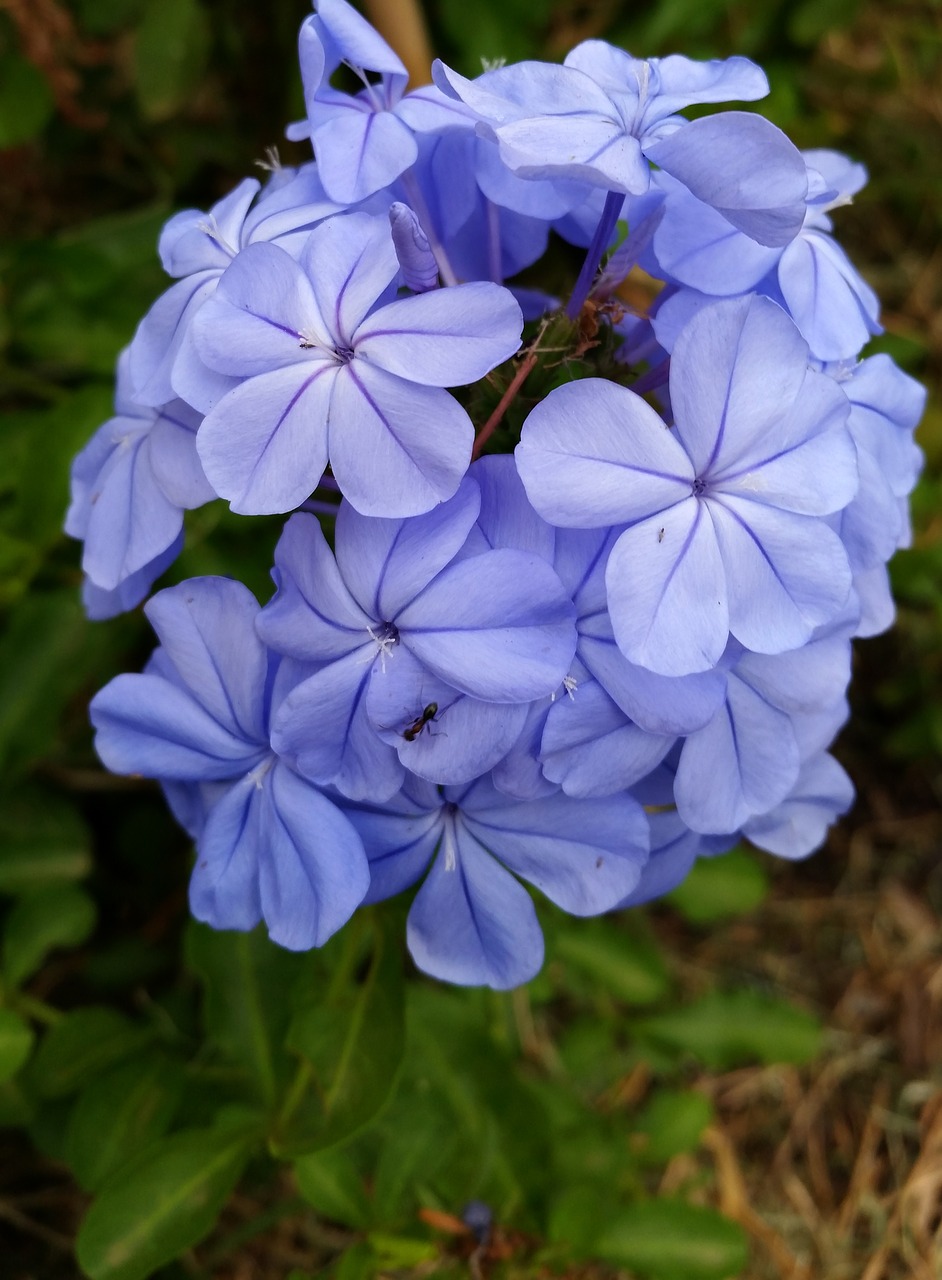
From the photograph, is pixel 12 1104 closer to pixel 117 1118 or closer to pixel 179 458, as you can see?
pixel 117 1118

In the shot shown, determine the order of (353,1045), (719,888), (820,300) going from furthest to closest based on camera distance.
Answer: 1. (719,888)
2. (353,1045)
3. (820,300)

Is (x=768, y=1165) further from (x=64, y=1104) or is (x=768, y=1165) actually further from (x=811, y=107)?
(x=811, y=107)

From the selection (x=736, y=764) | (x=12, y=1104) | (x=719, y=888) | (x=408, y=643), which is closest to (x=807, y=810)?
(x=736, y=764)

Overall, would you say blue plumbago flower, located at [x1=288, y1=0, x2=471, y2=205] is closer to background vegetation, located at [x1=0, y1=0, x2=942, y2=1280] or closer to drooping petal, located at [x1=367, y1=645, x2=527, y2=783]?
drooping petal, located at [x1=367, y1=645, x2=527, y2=783]

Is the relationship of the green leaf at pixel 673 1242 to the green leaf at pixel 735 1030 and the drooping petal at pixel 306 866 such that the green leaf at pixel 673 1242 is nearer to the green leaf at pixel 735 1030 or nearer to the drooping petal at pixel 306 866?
the green leaf at pixel 735 1030

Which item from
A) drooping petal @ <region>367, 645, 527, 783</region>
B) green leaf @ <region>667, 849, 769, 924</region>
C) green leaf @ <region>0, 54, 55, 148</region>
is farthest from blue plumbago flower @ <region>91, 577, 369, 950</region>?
green leaf @ <region>0, 54, 55, 148</region>
